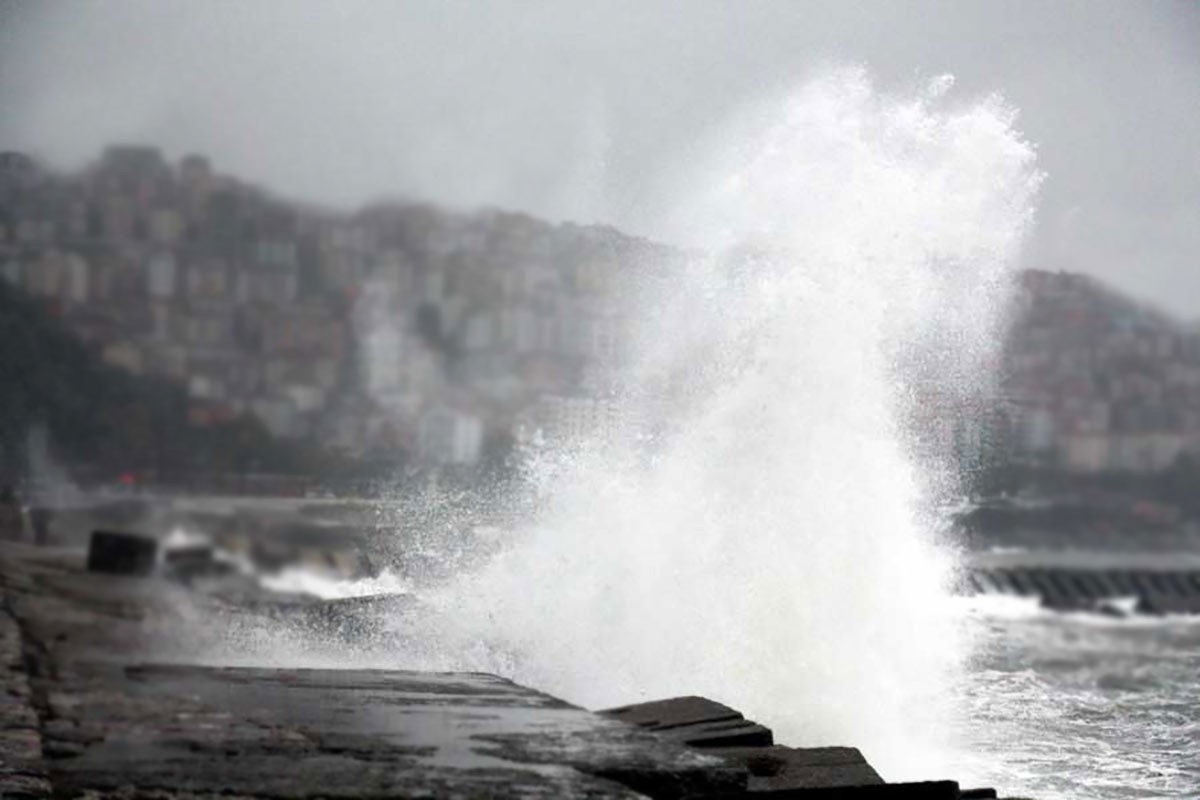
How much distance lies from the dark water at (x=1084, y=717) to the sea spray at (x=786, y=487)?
1.19ft

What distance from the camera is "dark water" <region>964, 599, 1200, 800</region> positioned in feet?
21.6

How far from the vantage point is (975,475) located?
23797 mm

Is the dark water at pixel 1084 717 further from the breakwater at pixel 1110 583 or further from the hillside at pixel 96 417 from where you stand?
the breakwater at pixel 1110 583

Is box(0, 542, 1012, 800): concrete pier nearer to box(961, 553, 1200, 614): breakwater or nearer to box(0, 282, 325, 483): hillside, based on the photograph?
box(0, 282, 325, 483): hillside

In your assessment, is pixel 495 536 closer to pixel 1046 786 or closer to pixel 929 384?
pixel 929 384

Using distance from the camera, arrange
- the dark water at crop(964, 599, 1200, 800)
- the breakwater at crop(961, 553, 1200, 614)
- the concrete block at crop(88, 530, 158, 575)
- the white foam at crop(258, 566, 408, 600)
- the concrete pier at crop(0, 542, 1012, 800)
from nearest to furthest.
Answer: the concrete pier at crop(0, 542, 1012, 800)
the concrete block at crop(88, 530, 158, 575)
the white foam at crop(258, 566, 408, 600)
the dark water at crop(964, 599, 1200, 800)
the breakwater at crop(961, 553, 1200, 614)

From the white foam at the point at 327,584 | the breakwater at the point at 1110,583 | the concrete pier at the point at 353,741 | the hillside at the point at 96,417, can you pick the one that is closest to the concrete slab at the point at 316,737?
the concrete pier at the point at 353,741

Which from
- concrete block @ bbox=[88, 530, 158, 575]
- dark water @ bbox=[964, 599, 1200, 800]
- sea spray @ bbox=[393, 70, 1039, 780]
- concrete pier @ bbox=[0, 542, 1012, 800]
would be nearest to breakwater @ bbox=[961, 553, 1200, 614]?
dark water @ bbox=[964, 599, 1200, 800]

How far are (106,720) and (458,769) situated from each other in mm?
1361

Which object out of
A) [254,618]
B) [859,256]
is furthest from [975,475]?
[254,618]

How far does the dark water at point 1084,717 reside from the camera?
6.57 metres

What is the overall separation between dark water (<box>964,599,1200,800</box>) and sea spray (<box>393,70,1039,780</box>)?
0.36 m

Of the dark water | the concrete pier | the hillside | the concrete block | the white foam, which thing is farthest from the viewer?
the dark water

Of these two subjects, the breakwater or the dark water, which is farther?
the breakwater
